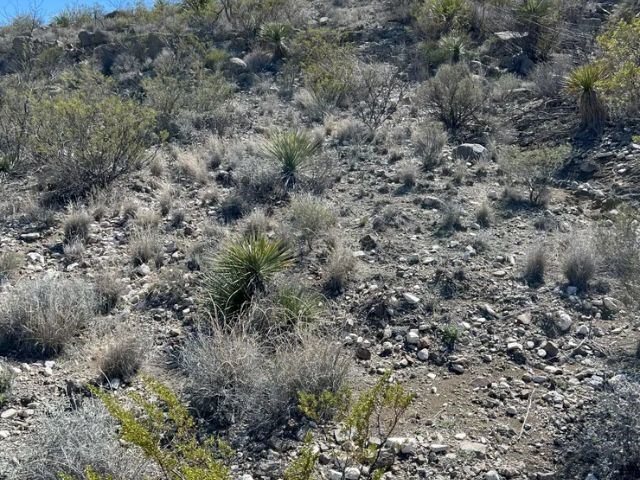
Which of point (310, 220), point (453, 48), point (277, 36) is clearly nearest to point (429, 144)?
point (310, 220)

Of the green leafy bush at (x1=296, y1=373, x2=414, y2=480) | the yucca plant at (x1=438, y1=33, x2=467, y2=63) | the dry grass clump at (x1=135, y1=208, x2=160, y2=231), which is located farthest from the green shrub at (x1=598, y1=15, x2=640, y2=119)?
the dry grass clump at (x1=135, y1=208, x2=160, y2=231)

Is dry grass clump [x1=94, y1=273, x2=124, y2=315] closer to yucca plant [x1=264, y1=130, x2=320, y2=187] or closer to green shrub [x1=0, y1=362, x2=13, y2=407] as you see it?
green shrub [x1=0, y1=362, x2=13, y2=407]

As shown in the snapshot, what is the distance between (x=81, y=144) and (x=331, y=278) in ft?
16.1

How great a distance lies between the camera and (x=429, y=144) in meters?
11.5

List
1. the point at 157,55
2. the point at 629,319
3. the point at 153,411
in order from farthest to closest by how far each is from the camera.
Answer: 1. the point at 157,55
2. the point at 629,319
3. the point at 153,411

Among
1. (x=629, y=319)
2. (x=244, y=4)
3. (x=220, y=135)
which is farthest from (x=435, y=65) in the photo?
(x=629, y=319)

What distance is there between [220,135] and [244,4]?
1112cm

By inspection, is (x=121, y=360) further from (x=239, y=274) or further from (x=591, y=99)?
(x=591, y=99)

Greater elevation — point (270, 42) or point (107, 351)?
point (270, 42)

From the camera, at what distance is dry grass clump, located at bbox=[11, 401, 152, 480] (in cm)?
429

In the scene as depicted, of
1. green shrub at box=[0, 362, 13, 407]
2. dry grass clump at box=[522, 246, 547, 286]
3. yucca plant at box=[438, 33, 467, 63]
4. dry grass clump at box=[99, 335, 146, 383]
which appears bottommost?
dry grass clump at box=[522, 246, 547, 286]

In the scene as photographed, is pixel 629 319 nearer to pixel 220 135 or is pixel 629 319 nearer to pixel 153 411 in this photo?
pixel 153 411

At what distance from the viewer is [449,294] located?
→ 6977 mm

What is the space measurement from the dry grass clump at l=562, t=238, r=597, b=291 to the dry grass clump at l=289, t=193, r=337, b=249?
2.92m
